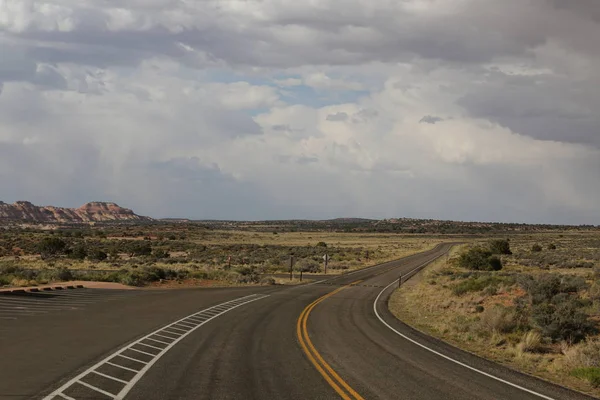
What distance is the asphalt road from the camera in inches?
447

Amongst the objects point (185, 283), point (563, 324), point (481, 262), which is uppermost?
point (563, 324)

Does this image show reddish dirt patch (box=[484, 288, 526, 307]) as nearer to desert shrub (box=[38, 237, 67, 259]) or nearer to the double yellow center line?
the double yellow center line

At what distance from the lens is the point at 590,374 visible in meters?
14.0

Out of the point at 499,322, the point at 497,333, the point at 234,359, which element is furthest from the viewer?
the point at 499,322

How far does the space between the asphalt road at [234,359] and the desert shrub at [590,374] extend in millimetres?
1573

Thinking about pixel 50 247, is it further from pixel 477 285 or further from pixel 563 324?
pixel 563 324

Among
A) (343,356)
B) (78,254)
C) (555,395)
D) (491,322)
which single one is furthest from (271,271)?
(555,395)

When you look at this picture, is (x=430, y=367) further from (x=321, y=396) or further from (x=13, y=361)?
(x=13, y=361)

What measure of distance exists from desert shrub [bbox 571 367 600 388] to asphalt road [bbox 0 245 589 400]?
61.9 inches

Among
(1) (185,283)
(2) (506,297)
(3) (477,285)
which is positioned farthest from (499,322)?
(1) (185,283)

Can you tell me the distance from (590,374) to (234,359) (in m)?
9.88

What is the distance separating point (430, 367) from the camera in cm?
1433

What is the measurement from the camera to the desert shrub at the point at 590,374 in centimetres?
1368

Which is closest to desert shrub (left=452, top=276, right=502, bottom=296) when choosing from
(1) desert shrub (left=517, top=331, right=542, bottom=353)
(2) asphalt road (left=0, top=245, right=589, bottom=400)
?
(2) asphalt road (left=0, top=245, right=589, bottom=400)
